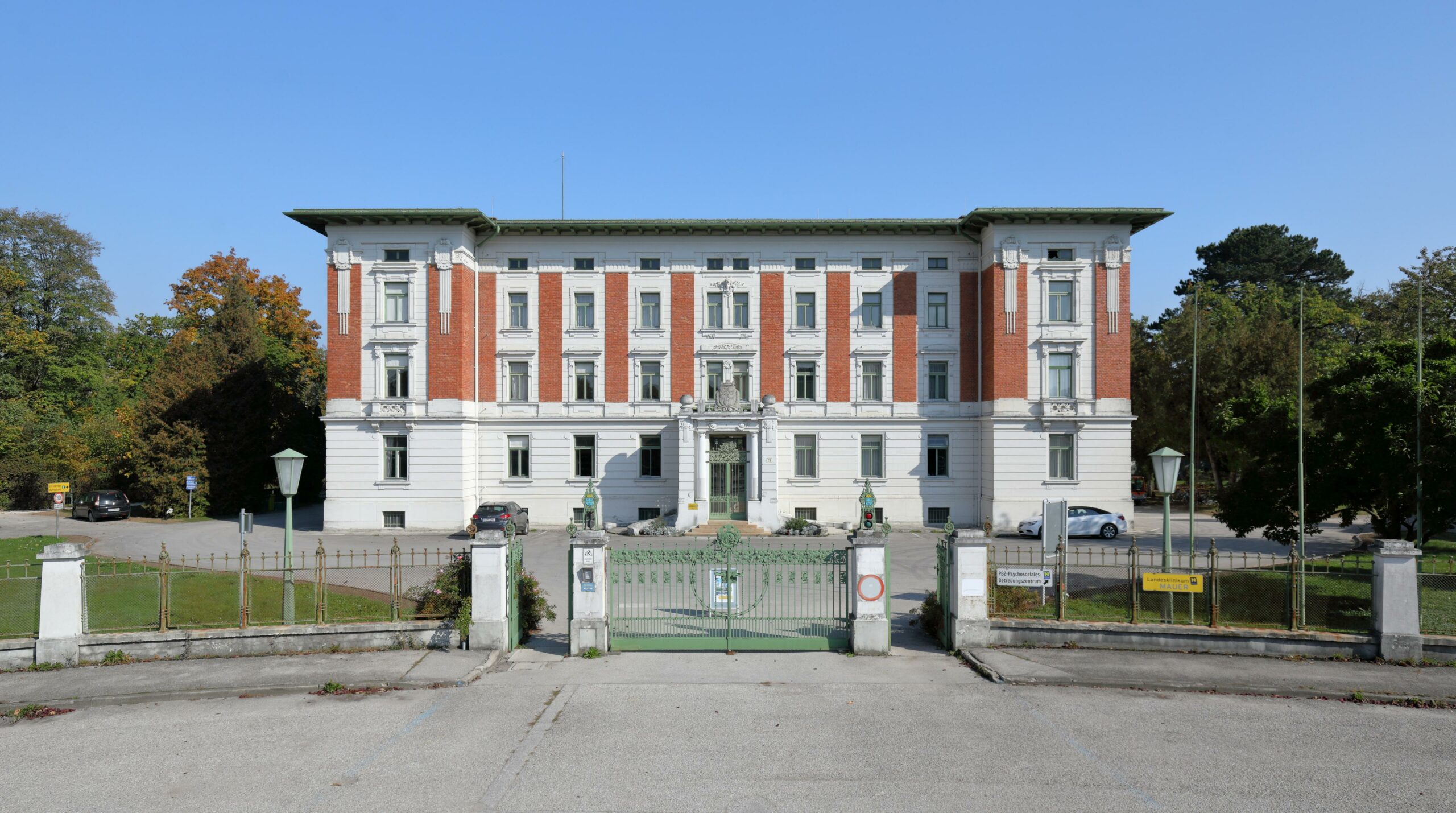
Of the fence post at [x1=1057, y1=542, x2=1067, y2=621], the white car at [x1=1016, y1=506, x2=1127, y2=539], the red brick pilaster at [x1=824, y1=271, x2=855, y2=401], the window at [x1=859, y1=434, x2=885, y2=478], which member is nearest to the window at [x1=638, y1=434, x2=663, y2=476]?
the red brick pilaster at [x1=824, y1=271, x2=855, y2=401]

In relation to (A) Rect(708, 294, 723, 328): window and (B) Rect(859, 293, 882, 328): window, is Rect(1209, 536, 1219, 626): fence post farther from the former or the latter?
(A) Rect(708, 294, 723, 328): window

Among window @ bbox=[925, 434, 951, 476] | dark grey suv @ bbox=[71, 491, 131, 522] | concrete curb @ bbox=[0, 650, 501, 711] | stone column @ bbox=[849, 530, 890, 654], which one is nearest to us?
concrete curb @ bbox=[0, 650, 501, 711]

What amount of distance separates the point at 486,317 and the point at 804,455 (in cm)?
1484

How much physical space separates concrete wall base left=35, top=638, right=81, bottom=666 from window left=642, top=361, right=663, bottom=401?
23.0 m

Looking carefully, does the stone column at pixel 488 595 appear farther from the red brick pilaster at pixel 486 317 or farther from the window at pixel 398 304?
the window at pixel 398 304

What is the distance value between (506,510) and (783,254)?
15.5m

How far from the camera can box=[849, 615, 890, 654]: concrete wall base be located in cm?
1253

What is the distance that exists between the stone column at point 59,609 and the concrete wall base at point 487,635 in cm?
586

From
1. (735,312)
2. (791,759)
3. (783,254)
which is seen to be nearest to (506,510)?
(735,312)

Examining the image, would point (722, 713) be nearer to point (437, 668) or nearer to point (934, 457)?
point (437, 668)

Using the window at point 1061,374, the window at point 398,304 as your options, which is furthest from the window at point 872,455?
the window at point 398,304

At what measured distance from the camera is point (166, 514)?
124ft

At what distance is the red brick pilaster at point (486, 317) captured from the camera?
3353 cm

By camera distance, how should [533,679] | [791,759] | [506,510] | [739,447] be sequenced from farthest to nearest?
[739,447] < [506,510] < [533,679] < [791,759]
